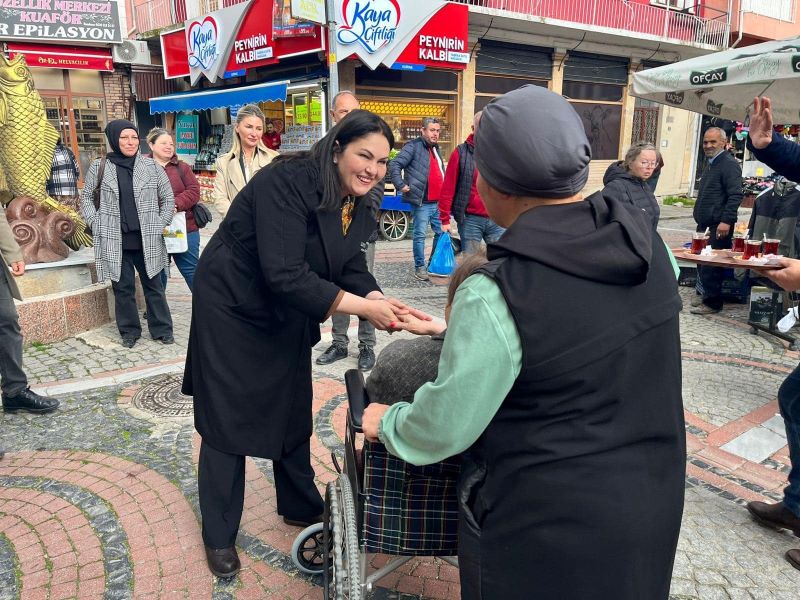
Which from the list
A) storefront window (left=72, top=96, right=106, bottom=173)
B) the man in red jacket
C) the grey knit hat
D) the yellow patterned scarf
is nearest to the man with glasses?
the man in red jacket

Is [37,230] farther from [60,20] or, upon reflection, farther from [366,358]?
[60,20]

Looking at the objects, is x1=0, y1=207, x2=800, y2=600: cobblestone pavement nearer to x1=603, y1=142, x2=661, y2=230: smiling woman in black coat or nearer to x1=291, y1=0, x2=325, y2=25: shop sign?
x1=603, y1=142, x2=661, y2=230: smiling woman in black coat

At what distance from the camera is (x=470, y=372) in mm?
1263

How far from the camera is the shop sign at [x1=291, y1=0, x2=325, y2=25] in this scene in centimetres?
831

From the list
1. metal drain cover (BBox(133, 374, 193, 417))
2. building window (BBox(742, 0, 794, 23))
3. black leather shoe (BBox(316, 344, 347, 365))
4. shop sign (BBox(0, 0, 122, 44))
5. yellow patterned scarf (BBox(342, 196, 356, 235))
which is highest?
building window (BBox(742, 0, 794, 23))

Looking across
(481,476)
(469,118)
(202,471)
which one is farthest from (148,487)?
(469,118)

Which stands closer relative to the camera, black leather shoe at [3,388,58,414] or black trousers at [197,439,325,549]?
black trousers at [197,439,325,549]

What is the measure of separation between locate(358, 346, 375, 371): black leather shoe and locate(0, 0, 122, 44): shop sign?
580 inches

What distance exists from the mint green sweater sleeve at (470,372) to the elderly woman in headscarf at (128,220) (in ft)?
15.4

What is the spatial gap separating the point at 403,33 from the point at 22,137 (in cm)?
852

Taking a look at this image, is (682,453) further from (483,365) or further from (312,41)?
(312,41)

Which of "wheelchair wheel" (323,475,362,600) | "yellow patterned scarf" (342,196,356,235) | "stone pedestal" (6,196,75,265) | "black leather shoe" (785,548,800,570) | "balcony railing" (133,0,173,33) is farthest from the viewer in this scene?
"balcony railing" (133,0,173,33)

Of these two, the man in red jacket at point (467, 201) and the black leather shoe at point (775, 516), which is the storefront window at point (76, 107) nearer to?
the man in red jacket at point (467, 201)

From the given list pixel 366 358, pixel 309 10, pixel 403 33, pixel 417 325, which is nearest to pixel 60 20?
pixel 403 33
